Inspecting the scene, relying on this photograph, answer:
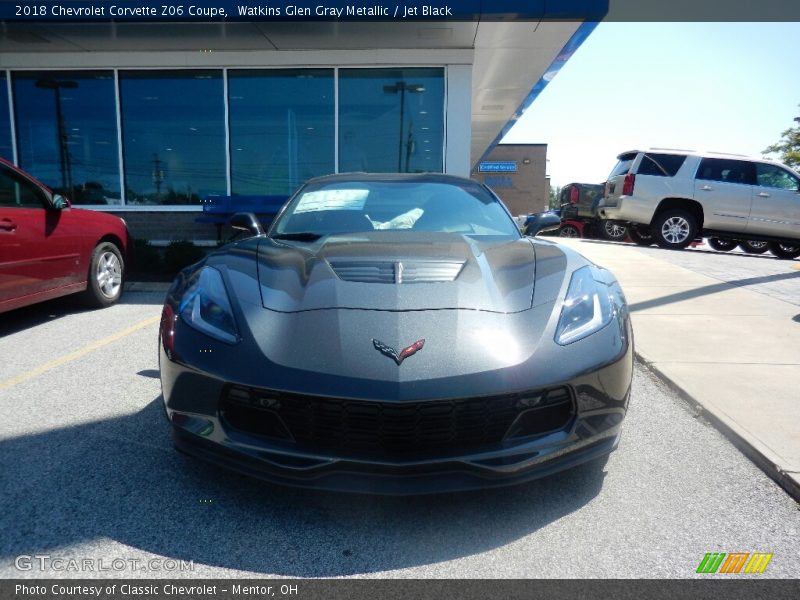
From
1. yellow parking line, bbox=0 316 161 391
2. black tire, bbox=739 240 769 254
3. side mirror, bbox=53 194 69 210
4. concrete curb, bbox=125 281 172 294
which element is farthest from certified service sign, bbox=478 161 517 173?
yellow parking line, bbox=0 316 161 391

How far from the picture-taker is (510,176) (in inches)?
2095

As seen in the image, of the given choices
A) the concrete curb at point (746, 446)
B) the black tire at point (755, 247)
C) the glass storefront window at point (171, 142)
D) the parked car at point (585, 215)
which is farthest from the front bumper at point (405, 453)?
the black tire at point (755, 247)

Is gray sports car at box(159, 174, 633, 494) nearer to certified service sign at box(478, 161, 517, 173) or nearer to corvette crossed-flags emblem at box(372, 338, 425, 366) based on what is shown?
corvette crossed-flags emblem at box(372, 338, 425, 366)

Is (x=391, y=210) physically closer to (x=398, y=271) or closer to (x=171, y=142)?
(x=398, y=271)

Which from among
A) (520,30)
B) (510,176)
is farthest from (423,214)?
(510,176)

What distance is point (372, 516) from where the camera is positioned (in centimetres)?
213

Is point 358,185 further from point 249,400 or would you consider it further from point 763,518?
point 763,518

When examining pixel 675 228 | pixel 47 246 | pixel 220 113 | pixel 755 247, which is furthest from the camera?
pixel 755 247

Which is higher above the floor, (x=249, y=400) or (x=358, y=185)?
(x=358, y=185)

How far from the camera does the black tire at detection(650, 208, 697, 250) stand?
11.9 metres

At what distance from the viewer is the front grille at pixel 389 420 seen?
192 cm

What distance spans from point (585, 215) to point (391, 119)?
8.02 metres

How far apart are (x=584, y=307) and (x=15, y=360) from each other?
401 cm

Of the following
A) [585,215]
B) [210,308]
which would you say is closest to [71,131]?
[210,308]
